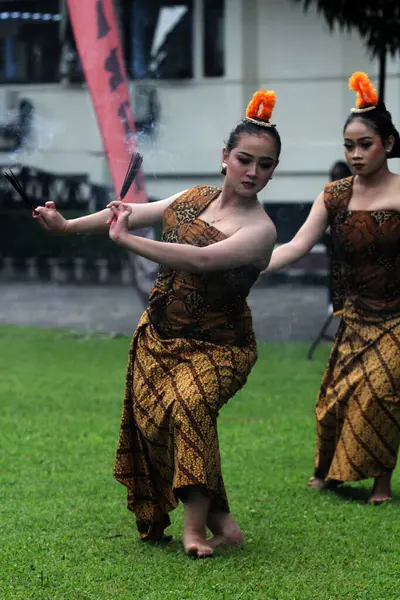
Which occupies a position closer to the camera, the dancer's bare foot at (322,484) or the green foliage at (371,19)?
the dancer's bare foot at (322,484)

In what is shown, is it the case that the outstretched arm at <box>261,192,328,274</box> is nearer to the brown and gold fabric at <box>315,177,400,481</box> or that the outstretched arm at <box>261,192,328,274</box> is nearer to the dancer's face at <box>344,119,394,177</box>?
the brown and gold fabric at <box>315,177,400,481</box>

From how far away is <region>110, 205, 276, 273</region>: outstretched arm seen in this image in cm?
420

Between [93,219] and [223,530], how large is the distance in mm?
1248

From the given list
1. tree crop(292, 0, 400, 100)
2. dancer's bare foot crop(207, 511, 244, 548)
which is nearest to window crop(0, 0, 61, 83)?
tree crop(292, 0, 400, 100)

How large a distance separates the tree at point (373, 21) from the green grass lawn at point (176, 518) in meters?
3.53

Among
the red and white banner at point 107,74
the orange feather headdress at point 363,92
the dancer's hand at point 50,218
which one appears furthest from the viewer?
the red and white banner at point 107,74

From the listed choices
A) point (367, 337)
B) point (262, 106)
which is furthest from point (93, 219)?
point (367, 337)

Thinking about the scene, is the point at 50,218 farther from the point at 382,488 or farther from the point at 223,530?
the point at 382,488

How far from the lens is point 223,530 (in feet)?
15.1

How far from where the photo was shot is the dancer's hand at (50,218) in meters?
4.35

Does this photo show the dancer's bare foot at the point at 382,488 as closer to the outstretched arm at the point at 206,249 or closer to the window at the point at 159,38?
the outstretched arm at the point at 206,249

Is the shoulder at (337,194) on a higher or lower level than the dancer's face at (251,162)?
lower

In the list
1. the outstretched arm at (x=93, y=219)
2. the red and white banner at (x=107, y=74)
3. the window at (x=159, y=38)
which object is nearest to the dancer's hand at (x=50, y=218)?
the outstretched arm at (x=93, y=219)

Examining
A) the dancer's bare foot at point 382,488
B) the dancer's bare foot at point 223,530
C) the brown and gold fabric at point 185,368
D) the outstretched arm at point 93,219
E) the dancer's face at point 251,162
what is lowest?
the dancer's bare foot at point 382,488
